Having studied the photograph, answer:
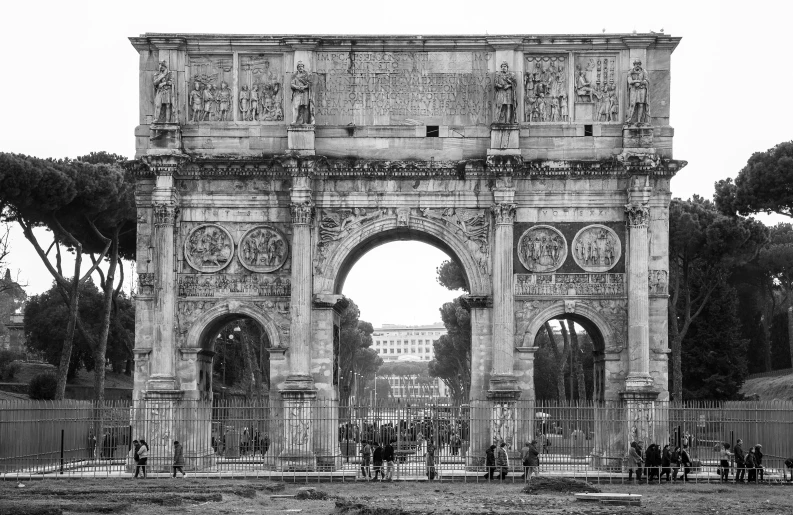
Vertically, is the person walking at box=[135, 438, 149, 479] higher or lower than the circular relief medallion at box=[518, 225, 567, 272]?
lower

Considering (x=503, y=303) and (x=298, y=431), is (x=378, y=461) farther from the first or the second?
(x=503, y=303)

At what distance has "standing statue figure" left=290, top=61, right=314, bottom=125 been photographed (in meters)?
30.7

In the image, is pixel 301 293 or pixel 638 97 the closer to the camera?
pixel 301 293

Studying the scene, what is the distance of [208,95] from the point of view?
31438 mm

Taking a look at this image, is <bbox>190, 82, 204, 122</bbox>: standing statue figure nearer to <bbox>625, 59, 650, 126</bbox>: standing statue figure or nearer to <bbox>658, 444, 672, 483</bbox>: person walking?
<bbox>625, 59, 650, 126</bbox>: standing statue figure

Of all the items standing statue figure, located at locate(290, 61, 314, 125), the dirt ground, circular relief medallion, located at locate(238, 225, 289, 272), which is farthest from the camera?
circular relief medallion, located at locate(238, 225, 289, 272)

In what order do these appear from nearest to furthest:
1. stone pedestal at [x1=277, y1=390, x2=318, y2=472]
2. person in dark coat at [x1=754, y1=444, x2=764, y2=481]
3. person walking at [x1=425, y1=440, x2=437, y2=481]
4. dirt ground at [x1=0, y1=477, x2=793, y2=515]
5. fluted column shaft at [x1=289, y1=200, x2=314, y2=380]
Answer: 1. dirt ground at [x1=0, y1=477, x2=793, y2=515]
2. person in dark coat at [x1=754, y1=444, x2=764, y2=481]
3. person walking at [x1=425, y1=440, x2=437, y2=481]
4. stone pedestal at [x1=277, y1=390, x2=318, y2=472]
5. fluted column shaft at [x1=289, y1=200, x2=314, y2=380]

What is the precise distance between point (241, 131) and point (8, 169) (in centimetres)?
940

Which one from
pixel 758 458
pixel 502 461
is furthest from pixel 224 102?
pixel 758 458

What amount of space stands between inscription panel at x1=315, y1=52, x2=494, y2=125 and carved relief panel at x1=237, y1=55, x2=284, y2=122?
0.99 m

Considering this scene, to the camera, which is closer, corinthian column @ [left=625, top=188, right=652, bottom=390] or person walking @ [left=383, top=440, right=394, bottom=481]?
person walking @ [left=383, top=440, right=394, bottom=481]

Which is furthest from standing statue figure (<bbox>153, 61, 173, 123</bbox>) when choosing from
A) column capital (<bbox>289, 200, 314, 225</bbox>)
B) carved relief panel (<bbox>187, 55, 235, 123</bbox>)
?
column capital (<bbox>289, 200, 314, 225</bbox>)

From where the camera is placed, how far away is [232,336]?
58.1 m

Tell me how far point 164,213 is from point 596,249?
1063 centimetres
